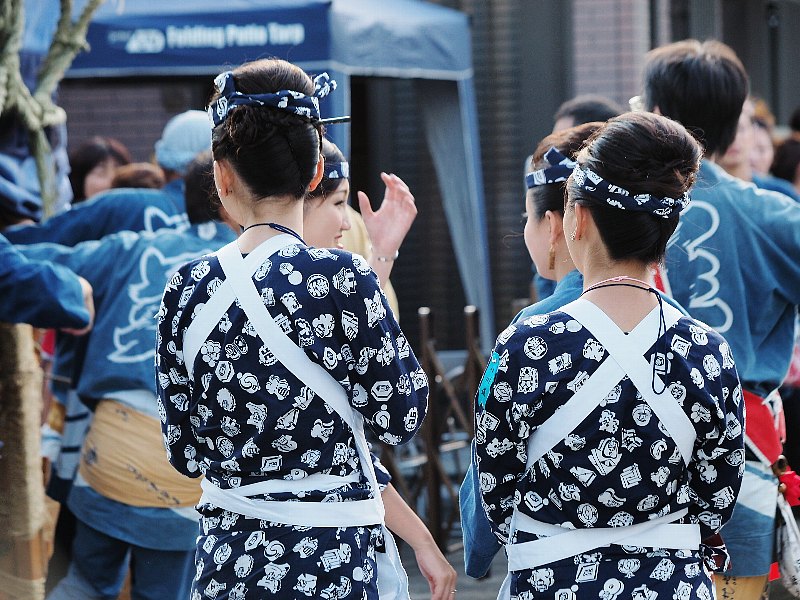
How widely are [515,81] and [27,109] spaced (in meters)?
6.08

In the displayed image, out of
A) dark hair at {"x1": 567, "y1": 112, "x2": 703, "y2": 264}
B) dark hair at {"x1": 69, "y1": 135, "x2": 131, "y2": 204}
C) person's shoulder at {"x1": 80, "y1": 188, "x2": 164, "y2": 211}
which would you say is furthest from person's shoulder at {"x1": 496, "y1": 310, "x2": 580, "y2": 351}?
dark hair at {"x1": 69, "y1": 135, "x2": 131, "y2": 204}

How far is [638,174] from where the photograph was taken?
7.12 feet

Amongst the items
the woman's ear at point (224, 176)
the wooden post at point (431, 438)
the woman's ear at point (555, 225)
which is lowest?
the wooden post at point (431, 438)

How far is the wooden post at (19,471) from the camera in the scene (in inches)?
139

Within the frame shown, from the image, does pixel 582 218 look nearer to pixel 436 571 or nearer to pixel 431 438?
pixel 436 571

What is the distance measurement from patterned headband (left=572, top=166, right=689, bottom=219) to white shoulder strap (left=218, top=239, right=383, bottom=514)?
57 cm

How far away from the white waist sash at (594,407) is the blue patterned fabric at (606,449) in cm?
1

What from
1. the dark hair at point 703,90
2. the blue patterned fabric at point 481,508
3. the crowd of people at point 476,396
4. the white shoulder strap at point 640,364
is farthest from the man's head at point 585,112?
the white shoulder strap at point 640,364

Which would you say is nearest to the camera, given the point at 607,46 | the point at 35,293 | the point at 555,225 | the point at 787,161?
the point at 555,225

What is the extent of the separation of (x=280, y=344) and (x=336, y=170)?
0.92 meters

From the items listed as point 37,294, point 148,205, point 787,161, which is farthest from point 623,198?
point 787,161

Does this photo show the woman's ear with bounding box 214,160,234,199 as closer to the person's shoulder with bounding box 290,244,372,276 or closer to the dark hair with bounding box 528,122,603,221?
the person's shoulder with bounding box 290,244,372,276

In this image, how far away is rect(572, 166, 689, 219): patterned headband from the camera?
84.8 inches

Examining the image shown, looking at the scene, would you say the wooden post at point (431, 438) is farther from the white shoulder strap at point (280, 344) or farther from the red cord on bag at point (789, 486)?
the white shoulder strap at point (280, 344)
